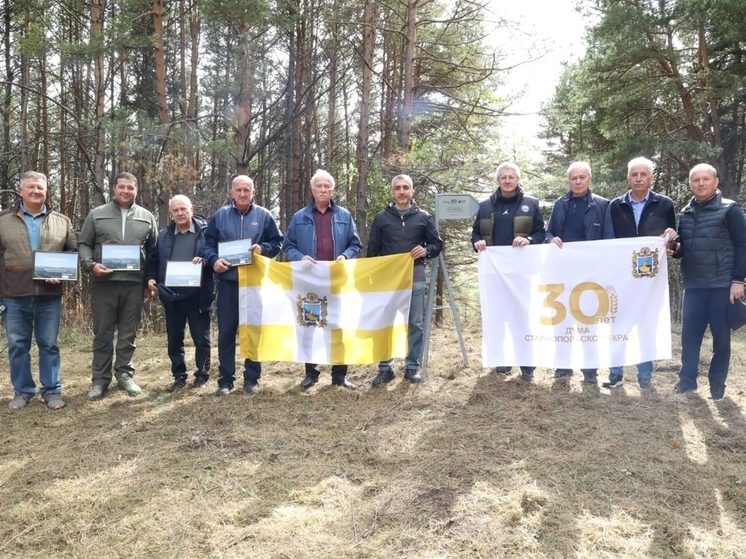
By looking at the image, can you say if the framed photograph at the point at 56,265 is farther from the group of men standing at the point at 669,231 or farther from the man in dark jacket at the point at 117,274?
the group of men standing at the point at 669,231

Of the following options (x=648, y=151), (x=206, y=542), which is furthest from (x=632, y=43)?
(x=206, y=542)

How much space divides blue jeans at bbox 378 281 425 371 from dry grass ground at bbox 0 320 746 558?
0.37 meters

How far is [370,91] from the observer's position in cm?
1176

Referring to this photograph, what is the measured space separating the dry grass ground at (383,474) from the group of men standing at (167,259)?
0.39 meters

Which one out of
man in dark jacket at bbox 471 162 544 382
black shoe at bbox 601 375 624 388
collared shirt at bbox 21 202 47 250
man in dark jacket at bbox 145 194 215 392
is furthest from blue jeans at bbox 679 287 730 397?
collared shirt at bbox 21 202 47 250

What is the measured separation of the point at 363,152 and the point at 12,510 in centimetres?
873

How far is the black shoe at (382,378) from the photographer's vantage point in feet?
17.8

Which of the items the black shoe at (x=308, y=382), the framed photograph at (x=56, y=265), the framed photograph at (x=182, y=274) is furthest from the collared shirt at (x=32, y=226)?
the black shoe at (x=308, y=382)

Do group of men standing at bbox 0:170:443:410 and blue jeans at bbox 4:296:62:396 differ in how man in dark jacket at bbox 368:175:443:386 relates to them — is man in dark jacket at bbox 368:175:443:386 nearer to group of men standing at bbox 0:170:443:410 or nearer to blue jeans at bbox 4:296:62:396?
group of men standing at bbox 0:170:443:410

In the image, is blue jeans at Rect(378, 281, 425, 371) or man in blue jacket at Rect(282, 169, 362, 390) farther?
blue jeans at Rect(378, 281, 425, 371)

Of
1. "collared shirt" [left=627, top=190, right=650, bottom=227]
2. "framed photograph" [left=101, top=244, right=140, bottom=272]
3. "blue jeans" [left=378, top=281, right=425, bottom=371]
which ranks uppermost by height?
"collared shirt" [left=627, top=190, right=650, bottom=227]

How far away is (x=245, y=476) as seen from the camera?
3.34m

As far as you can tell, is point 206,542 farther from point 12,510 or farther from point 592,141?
point 592,141

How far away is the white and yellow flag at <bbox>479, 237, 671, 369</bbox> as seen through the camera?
16.0ft
